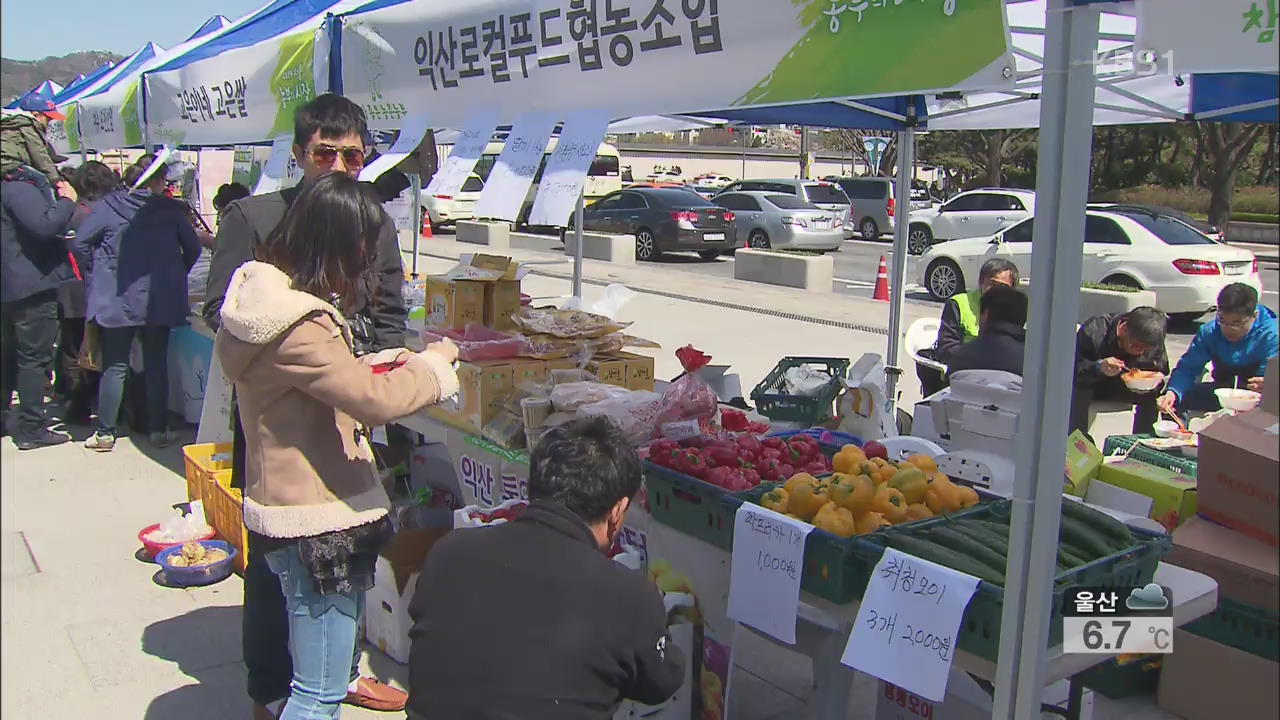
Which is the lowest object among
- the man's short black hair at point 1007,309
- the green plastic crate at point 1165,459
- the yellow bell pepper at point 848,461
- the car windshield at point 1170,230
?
the green plastic crate at point 1165,459

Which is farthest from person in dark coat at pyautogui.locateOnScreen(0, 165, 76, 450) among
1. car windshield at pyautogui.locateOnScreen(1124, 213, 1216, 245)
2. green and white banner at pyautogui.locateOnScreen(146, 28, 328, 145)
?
car windshield at pyautogui.locateOnScreen(1124, 213, 1216, 245)

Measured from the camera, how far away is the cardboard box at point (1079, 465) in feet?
11.4

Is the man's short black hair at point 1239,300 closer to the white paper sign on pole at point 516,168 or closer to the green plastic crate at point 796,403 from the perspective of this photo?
the green plastic crate at point 796,403

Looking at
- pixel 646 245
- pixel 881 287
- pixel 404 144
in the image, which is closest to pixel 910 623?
pixel 404 144

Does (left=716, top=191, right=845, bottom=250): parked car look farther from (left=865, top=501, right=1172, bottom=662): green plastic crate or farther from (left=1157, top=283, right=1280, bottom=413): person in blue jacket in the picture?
(left=865, top=501, right=1172, bottom=662): green plastic crate

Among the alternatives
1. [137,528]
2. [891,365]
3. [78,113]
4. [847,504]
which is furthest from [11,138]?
[847,504]

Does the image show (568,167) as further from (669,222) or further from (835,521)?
(669,222)

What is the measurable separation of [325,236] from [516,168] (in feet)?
4.56

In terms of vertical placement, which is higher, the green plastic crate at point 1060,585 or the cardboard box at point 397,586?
the green plastic crate at point 1060,585

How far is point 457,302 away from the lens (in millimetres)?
4387

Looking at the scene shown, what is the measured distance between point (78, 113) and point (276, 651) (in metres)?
8.59

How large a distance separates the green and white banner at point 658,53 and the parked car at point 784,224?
1603 cm
